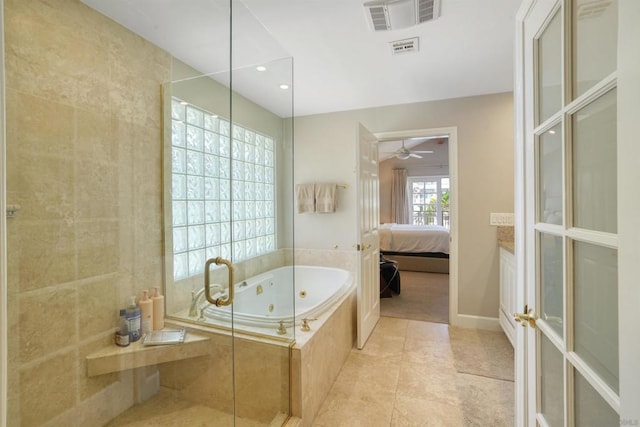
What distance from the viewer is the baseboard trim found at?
286cm

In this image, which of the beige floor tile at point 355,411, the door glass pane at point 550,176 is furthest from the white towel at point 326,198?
the door glass pane at point 550,176

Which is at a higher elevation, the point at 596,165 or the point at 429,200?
the point at 429,200

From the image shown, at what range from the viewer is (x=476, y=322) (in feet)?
9.57

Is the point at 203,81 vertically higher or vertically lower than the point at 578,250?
higher

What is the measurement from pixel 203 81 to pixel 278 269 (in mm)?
1601

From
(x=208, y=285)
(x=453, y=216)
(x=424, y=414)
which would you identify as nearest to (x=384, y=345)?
(x=424, y=414)

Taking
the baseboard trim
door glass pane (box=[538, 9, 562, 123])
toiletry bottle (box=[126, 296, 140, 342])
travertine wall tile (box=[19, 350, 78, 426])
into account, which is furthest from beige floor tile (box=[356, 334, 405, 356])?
door glass pane (box=[538, 9, 562, 123])

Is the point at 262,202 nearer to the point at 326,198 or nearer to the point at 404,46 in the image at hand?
the point at 326,198

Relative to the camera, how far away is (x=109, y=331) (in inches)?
62.3

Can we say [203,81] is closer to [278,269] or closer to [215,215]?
[215,215]

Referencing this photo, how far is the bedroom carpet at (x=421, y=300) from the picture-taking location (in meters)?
3.28

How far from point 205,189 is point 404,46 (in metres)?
1.73

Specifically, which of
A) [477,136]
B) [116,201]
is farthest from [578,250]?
[477,136]

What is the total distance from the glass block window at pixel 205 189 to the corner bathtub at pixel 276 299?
0.93 feet
